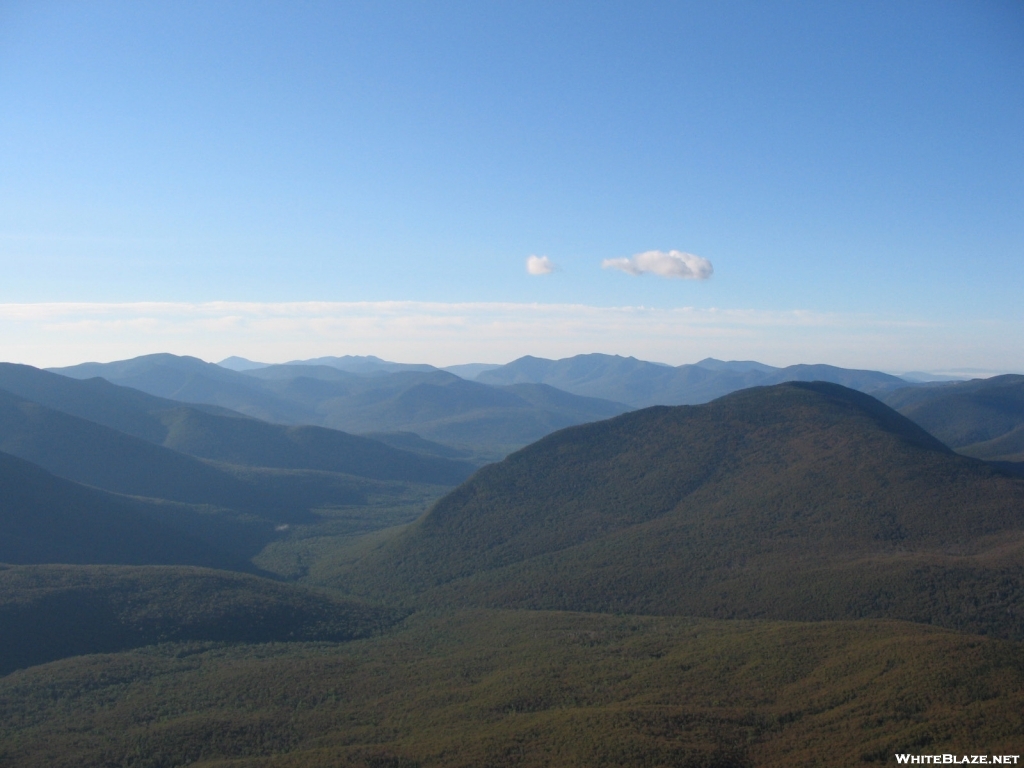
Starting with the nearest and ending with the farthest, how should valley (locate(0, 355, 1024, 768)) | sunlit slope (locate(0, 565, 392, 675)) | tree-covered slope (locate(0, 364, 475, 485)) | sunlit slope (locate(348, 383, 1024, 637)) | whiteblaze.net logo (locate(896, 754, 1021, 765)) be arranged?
whiteblaze.net logo (locate(896, 754, 1021, 765))
valley (locate(0, 355, 1024, 768))
sunlit slope (locate(0, 565, 392, 675))
sunlit slope (locate(348, 383, 1024, 637))
tree-covered slope (locate(0, 364, 475, 485))

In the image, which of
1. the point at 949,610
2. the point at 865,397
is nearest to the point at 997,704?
the point at 949,610

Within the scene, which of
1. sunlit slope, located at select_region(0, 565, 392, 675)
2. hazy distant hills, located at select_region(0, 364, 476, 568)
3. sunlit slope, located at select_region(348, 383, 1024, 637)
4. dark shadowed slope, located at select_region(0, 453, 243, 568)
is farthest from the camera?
hazy distant hills, located at select_region(0, 364, 476, 568)

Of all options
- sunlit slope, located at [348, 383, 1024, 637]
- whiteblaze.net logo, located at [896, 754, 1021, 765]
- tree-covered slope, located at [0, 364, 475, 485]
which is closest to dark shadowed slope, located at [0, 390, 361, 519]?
tree-covered slope, located at [0, 364, 475, 485]

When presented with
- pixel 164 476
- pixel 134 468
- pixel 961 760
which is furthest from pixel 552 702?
pixel 134 468

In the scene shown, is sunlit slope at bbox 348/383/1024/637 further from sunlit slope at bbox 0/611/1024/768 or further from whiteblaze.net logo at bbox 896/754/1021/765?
whiteblaze.net logo at bbox 896/754/1021/765

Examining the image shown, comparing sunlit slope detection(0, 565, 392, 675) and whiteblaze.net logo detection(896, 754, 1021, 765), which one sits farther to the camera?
sunlit slope detection(0, 565, 392, 675)

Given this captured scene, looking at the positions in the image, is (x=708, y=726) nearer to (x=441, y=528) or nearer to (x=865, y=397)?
(x=441, y=528)

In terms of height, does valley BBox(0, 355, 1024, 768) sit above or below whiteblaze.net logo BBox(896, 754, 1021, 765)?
below
